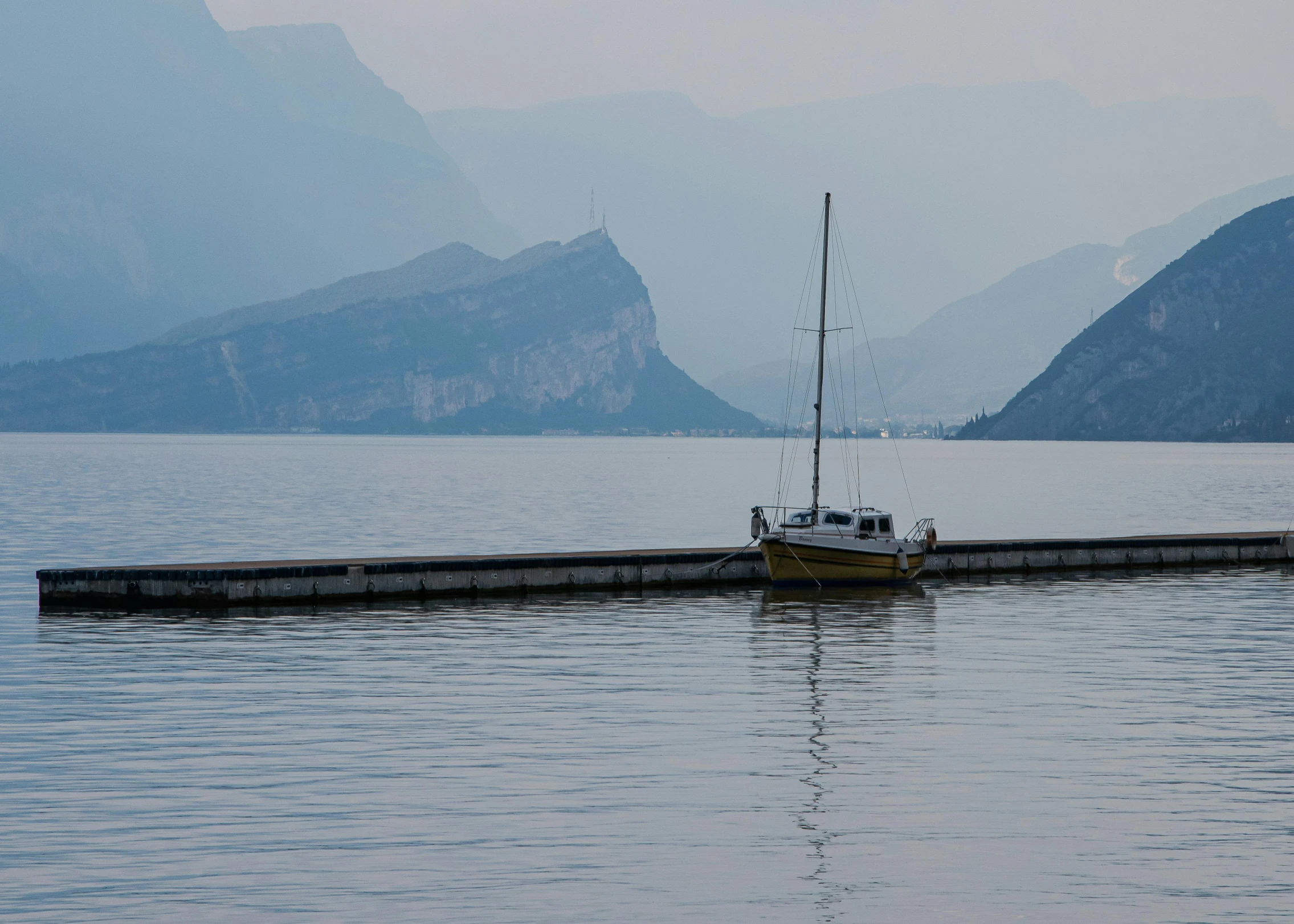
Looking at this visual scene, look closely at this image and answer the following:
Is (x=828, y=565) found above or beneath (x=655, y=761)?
above

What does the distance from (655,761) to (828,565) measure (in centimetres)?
3450

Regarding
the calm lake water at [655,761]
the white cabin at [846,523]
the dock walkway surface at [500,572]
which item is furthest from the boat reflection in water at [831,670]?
the dock walkway surface at [500,572]

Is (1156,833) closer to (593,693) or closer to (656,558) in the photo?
(593,693)

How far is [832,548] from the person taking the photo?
59781 millimetres

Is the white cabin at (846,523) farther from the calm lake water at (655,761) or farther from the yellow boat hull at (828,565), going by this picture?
the calm lake water at (655,761)

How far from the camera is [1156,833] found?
21281 mm

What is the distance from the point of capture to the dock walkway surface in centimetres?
5169

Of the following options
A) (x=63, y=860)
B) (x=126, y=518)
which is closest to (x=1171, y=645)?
(x=63, y=860)

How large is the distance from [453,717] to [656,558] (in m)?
30.8

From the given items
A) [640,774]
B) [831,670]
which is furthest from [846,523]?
[640,774]

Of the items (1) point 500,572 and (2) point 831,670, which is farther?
(1) point 500,572

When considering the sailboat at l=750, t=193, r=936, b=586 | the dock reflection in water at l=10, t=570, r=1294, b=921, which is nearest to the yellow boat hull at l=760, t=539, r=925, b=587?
the sailboat at l=750, t=193, r=936, b=586

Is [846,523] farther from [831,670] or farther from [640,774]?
[640,774]

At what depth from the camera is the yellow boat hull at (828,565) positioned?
59406 mm
